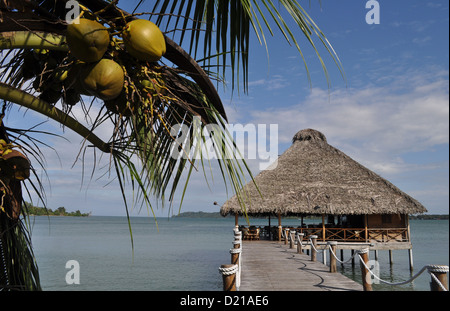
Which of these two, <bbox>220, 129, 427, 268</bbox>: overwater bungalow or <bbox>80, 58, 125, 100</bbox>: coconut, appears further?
<bbox>220, 129, 427, 268</bbox>: overwater bungalow

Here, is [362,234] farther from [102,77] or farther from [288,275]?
[102,77]

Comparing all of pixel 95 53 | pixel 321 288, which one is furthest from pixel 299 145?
pixel 95 53

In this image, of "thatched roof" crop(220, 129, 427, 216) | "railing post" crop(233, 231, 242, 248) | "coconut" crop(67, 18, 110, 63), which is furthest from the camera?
"thatched roof" crop(220, 129, 427, 216)

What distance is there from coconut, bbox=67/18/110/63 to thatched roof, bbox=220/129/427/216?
643 inches

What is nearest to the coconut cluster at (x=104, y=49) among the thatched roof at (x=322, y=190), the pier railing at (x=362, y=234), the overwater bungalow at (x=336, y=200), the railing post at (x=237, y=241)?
the railing post at (x=237, y=241)

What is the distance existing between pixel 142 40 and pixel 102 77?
0.22 metres

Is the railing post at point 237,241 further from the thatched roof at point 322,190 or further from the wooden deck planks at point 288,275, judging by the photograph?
the thatched roof at point 322,190

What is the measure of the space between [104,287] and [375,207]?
15.4 metres

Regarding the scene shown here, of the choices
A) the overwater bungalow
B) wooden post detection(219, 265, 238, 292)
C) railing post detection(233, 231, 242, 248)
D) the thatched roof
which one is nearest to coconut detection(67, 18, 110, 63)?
wooden post detection(219, 265, 238, 292)

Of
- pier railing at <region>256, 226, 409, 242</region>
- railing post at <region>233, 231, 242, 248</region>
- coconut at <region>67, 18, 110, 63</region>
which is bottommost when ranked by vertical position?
pier railing at <region>256, 226, 409, 242</region>

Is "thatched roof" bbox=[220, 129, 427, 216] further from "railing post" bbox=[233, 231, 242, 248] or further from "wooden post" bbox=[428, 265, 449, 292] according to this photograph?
"wooden post" bbox=[428, 265, 449, 292]

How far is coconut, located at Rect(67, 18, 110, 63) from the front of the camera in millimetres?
1412

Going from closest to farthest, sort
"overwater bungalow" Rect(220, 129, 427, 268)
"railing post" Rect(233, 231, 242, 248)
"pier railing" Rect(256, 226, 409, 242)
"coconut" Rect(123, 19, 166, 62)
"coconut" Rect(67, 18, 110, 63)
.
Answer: "coconut" Rect(67, 18, 110, 63) < "coconut" Rect(123, 19, 166, 62) < "railing post" Rect(233, 231, 242, 248) < "pier railing" Rect(256, 226, 409, 242) < "overwater bungalow" Rect(220, 129, 427, 268)
